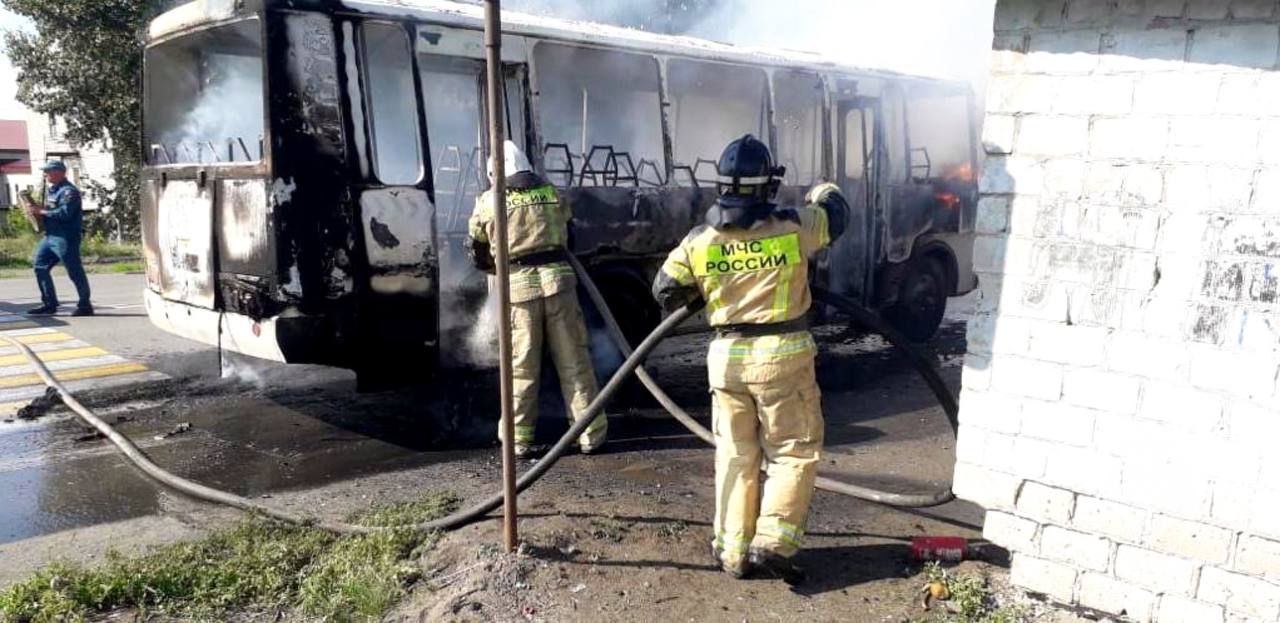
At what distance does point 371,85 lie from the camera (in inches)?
215

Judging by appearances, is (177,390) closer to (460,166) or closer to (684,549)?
(460,166)

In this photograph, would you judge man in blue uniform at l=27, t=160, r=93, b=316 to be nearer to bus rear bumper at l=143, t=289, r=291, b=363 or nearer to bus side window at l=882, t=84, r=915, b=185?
bus rear bumper at l=143, t=289, r=291, b=363

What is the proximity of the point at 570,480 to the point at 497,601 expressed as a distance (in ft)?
4.90

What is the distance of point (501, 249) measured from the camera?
3418 mm

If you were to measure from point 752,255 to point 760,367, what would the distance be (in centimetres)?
43

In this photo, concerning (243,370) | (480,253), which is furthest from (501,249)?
(243,370)

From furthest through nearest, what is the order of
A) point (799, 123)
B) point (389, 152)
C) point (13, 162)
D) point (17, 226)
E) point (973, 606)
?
point (13, 162)
point (17, 226)
point (799, 123)
point (389, 152)
point (973, 606)

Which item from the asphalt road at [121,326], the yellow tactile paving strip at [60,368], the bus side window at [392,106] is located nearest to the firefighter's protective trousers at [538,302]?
the bus side window at [392,106]

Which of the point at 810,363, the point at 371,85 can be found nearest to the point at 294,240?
the point at 371,85

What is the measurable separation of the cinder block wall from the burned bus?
3551 mm

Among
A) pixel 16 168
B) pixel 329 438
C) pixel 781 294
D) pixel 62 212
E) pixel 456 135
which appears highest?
pixel 16 168

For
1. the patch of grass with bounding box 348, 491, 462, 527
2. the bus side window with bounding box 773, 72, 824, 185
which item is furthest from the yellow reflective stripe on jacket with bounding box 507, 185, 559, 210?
the bus side window with bounding box 773, 72, 824, 185

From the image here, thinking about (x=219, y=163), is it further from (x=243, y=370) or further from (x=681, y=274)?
(x=681, y=274)

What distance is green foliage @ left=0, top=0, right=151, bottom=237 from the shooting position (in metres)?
16.2
